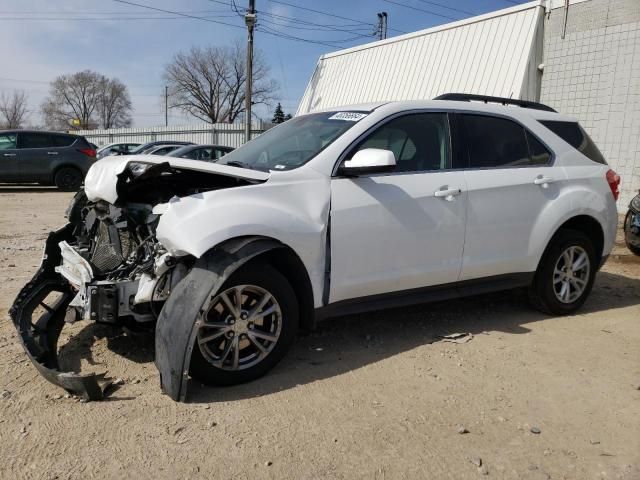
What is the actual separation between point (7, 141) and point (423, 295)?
13.9m

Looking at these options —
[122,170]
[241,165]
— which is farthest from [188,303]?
[241,165]

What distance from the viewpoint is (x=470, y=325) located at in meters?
4.51

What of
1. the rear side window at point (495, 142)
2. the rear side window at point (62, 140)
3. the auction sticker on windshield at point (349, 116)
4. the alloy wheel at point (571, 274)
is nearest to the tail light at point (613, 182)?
the alloy wheel at point (571, 274)

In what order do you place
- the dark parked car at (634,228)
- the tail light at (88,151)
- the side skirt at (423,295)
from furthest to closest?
the tail light at (88,151) < the dark parked car at (634,228) < the side skirt at (423,295)

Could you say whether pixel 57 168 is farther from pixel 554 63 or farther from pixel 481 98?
pixel 481 98

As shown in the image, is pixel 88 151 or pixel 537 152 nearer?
pixel 537 152

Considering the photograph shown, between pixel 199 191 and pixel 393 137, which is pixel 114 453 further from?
pixel 393 137

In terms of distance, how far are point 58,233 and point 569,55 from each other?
1124 cm

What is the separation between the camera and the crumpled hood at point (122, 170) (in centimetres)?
322

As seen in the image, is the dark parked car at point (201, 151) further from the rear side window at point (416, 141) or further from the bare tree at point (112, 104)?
the bare tree at point (112, 104)

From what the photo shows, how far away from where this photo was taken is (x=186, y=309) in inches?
117

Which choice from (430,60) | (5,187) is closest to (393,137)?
(430,60)

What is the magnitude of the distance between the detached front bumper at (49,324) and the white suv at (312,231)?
1cm

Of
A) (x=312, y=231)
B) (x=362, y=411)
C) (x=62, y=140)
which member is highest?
(x=62, y=140)
